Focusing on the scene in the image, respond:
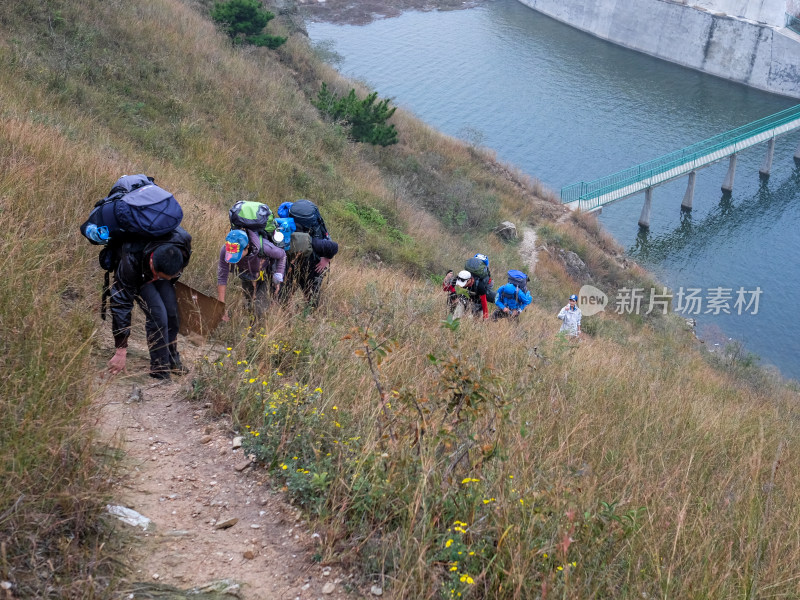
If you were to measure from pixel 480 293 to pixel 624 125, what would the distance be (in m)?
→ 35.1

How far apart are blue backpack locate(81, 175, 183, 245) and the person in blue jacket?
5142mm

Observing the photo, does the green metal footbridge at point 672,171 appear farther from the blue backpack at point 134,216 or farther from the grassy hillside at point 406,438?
the blue backpack at point 134,216

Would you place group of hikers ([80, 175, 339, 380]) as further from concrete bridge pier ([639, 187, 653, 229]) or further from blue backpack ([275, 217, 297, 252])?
concrete bridge pier ([639, 187, 653, 229])

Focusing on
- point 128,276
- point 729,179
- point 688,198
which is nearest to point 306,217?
point 128,276

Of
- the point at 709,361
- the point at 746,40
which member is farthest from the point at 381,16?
the point at 709,361

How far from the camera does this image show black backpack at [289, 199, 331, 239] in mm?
5852

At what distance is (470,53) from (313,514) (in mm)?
49378

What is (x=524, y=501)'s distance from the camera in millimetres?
2955

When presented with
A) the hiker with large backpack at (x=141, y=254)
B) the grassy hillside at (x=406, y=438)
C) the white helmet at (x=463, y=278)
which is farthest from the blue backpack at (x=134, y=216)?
the white helmet at (x=463, y=278)

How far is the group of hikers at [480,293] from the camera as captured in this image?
767 centimetres

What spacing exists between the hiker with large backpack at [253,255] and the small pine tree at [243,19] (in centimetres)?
1674

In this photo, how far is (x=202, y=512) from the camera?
10.4 feet

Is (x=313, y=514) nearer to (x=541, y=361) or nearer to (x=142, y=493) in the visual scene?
(x=142, y=493)

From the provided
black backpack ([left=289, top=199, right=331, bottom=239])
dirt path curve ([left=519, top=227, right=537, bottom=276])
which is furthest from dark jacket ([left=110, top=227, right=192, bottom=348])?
dirt path curve ([left=519, top=227, right=537, bottom=276])
